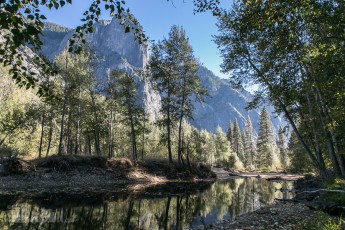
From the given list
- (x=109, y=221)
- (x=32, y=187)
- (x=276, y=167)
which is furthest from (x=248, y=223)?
(x=276, y=167)

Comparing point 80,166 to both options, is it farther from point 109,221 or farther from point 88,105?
point 109,221

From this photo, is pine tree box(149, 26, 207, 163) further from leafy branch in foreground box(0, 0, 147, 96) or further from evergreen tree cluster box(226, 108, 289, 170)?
evergreen tree cluster box(226, 108, 289, 170)

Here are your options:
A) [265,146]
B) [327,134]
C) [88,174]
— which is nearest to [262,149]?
[265,146]

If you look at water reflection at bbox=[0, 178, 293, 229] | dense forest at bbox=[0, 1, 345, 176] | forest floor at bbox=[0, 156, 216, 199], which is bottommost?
water reflection at bbox=[0, 178, 293, 229]

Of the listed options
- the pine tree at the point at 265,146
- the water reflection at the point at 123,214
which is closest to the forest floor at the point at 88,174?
the water reflection at the point at 123,214

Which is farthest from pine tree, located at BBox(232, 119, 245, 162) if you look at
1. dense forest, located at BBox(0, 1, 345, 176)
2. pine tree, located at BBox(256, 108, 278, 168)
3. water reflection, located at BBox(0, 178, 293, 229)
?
water reflection, located at BBox(0, 178, 293, 229)

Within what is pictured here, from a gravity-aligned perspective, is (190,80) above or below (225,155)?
above

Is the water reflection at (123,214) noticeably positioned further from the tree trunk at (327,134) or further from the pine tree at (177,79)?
the pine tree at (177,79)

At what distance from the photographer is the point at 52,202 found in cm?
1691

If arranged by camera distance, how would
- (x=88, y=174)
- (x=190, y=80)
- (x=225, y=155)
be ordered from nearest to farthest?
(x=88, y=174) → (x=190, y=80) → (x=225, y=155)

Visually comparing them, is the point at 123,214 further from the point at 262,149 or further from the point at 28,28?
the point at 262,149

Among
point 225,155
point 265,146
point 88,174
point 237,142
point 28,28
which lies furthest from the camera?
point 237,142

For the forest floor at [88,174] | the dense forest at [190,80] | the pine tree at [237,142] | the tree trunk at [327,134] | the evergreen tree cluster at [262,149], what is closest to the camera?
the dense forest at [190,80]

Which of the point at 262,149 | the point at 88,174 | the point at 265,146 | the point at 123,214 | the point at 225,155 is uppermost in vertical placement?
the point at 265,146
